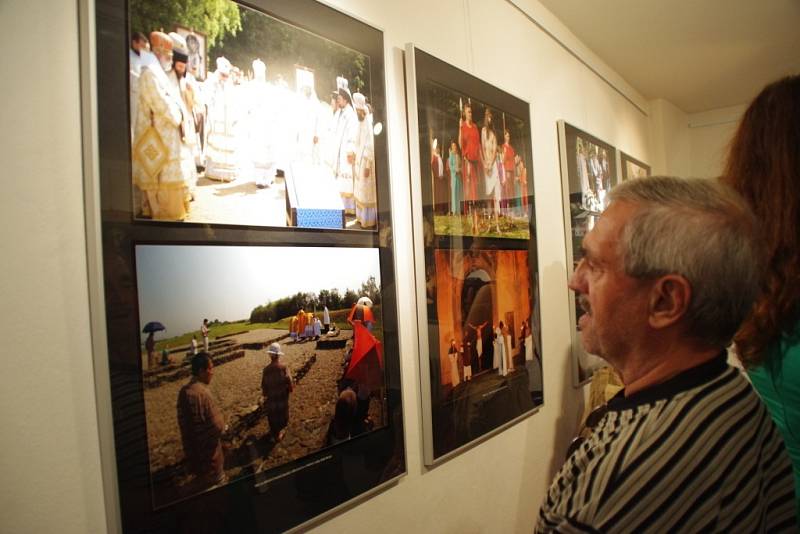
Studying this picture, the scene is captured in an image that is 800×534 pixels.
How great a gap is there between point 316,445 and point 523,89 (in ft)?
6.88

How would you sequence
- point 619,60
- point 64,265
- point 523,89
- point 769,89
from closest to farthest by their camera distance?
1. point 64,265
2. point 769,89
3. point 523,89
4. point 619,60

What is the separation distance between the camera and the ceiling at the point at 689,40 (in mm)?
3053

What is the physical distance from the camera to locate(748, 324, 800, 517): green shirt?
1.02 m

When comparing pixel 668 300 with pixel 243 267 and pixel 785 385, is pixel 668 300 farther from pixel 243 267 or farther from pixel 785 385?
pixel 243 267

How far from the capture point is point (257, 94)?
4.13ft

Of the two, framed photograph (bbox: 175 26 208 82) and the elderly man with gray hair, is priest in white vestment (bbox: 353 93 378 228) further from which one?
the elderly man with gray hair

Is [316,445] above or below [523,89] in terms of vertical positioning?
below

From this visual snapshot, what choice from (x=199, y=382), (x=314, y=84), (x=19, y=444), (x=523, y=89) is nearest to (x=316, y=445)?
(x=199, y=382)

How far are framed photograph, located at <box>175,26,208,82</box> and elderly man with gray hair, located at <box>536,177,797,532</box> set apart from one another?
0.98 metres

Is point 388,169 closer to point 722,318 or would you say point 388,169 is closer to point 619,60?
point 722,318

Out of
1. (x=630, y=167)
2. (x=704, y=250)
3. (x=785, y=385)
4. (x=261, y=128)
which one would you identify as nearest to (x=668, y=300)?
(x=704, y=250)

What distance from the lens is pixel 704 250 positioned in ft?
2.89

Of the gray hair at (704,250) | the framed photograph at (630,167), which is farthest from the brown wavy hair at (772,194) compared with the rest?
the framed photograph at (630,167)

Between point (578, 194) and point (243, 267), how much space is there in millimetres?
2380
